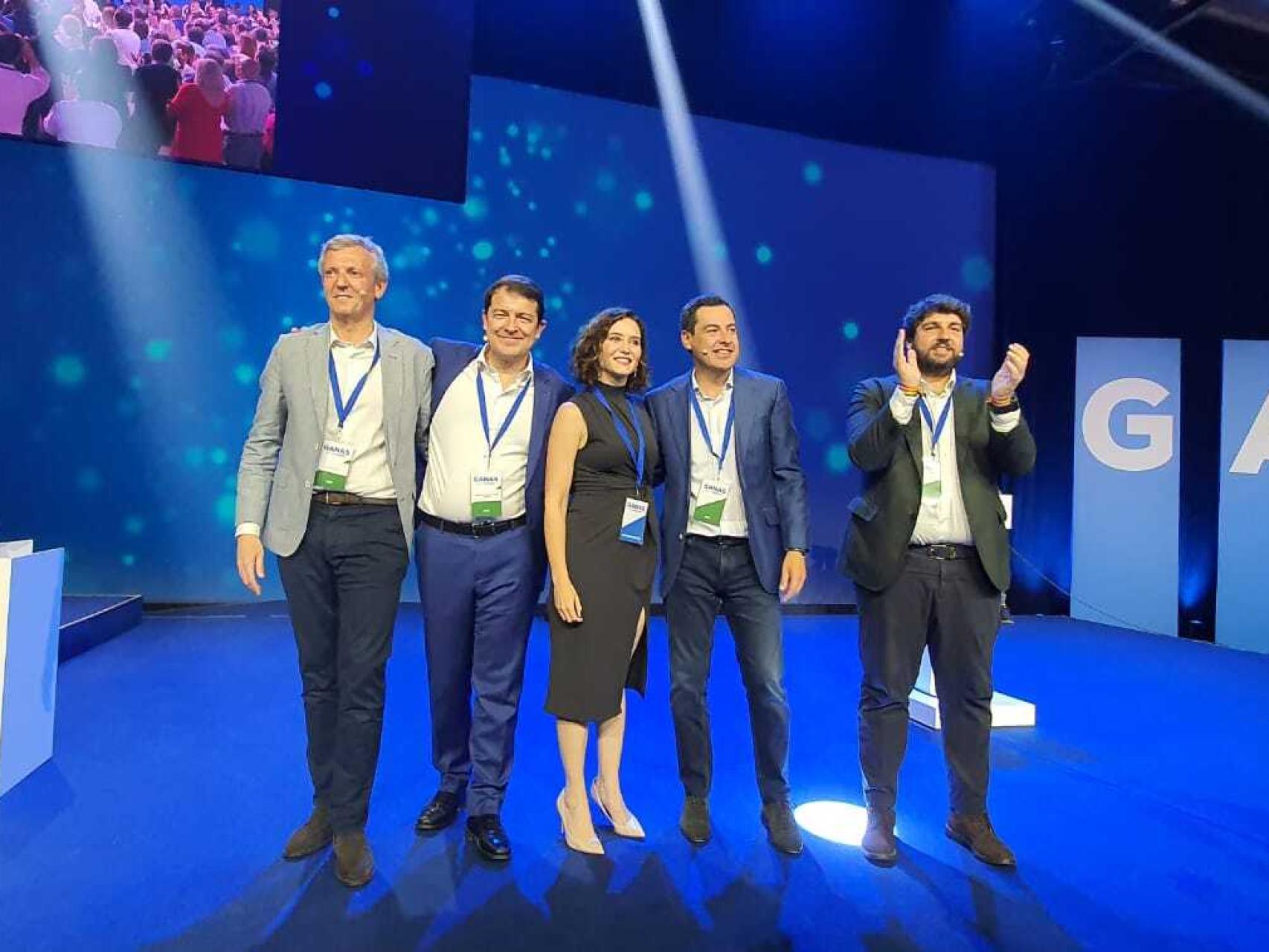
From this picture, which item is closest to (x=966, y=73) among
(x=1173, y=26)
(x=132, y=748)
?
(x=1173, y=26)

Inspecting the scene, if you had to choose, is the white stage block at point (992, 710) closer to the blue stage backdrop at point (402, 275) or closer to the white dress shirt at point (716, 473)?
the white dress shirt at point (716, 473)

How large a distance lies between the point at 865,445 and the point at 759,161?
438 centimetres

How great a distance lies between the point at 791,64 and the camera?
216 inches

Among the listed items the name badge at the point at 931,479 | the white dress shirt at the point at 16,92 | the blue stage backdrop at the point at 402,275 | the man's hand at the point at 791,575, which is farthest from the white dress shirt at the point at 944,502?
the white dress shirt at the point at 16,92

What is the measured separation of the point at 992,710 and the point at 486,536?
233cm

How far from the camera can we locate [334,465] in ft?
6.00

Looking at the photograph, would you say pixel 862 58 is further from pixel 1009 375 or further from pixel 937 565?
pixel 937 565

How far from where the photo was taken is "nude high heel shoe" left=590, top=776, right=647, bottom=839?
200 centimetres

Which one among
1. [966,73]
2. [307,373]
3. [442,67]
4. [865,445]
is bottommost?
[865,445]

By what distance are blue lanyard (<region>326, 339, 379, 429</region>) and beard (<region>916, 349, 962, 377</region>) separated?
55.8 inches

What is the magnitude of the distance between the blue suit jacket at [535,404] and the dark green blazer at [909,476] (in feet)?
Result: 2.67

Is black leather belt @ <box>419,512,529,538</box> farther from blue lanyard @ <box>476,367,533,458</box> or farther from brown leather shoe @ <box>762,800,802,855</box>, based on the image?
brown leather shoe @ <box>762,800,802,855</box>

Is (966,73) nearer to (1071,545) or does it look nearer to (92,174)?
(1071,545)

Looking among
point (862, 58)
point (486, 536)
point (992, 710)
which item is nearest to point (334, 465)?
point (486, 536)
